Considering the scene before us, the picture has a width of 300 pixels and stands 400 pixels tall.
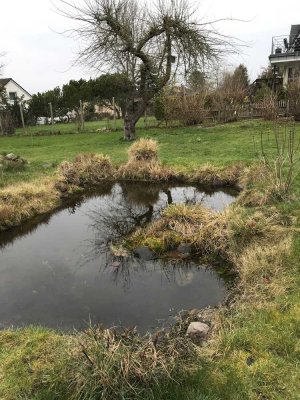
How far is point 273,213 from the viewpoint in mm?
6895

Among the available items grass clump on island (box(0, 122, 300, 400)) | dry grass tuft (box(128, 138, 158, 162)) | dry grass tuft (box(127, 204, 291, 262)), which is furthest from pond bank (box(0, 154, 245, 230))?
grass clump on island (box(0, 122, 300, 400))

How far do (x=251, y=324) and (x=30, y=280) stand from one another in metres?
3.57

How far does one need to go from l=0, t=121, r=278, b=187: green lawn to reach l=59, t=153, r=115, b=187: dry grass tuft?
2.38 ft

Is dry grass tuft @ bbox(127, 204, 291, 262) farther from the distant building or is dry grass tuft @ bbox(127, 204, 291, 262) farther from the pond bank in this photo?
the distant building

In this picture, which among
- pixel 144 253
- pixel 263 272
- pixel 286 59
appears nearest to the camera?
pixel 263 272

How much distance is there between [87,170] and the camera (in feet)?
38.3

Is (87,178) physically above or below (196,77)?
below

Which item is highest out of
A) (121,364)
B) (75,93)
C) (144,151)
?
(75,93)

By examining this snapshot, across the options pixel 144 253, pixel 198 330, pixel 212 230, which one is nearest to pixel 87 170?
pixel 144 253

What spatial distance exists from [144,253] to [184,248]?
0.72 m

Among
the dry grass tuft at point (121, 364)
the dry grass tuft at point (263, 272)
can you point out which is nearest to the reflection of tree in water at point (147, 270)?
the dry grass tuft at point (263, 272)

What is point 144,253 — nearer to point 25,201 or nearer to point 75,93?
point 25,201

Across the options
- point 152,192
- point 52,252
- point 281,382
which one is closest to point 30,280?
point 52,252

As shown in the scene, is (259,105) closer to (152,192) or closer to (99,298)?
(152,192)
